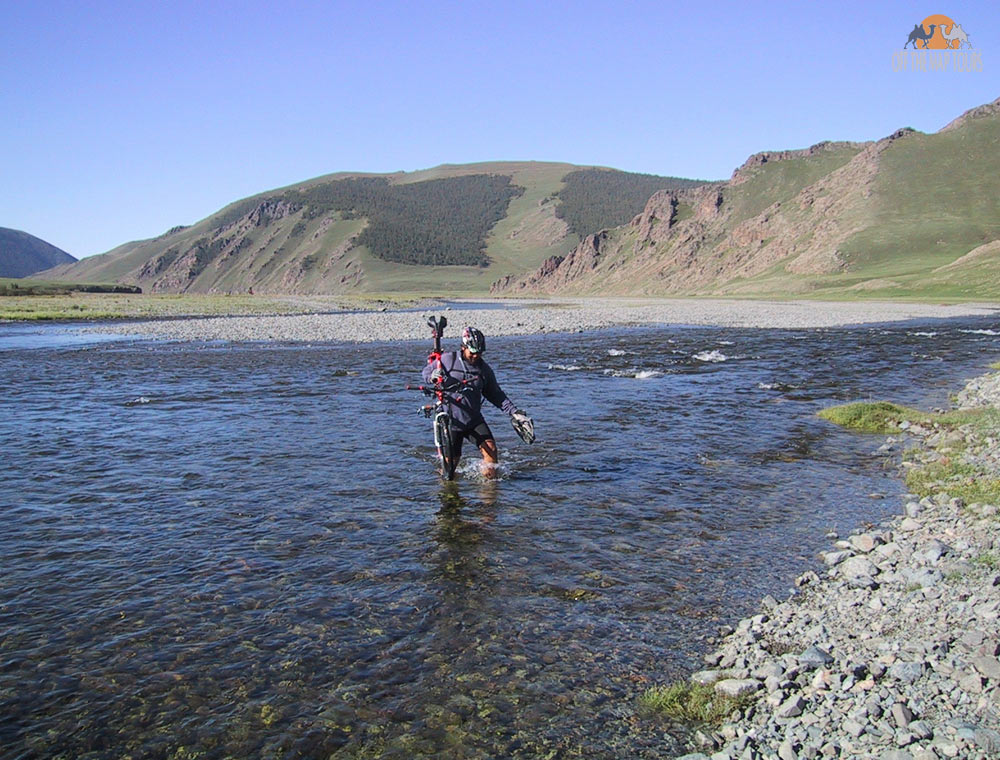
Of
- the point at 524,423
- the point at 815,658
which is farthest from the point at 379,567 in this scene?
the point at 815,658

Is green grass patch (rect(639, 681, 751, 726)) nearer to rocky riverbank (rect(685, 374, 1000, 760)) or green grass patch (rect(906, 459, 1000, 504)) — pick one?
rocky riverbank (rect(685, 374, 1000, 760))

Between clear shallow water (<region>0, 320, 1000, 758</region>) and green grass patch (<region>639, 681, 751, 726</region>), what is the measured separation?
0.24m

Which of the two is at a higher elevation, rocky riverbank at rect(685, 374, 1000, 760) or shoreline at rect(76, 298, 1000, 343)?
shoreline at rect(76, 298, 1000, 343)

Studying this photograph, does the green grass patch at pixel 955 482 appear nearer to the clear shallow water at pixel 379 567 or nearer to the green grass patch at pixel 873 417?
the clear shallow water at pixel 379 567

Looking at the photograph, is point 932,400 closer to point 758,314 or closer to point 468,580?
point 468,580

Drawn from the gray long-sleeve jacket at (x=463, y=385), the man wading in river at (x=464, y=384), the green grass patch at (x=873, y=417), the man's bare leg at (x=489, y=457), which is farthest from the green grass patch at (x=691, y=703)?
the green grass patch at (x=873, y=417)

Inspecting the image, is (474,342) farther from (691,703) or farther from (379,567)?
(691,703)

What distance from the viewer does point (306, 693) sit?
6.62m

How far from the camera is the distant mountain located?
115 m

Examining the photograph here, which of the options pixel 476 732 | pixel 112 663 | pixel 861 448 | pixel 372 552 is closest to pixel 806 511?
pixel 861 448

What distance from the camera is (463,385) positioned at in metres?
13.1

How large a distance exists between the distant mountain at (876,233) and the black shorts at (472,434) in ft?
329

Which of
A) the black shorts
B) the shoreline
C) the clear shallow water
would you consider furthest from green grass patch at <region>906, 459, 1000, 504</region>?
the shoreline

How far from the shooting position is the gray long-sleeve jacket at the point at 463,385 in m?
13.1
